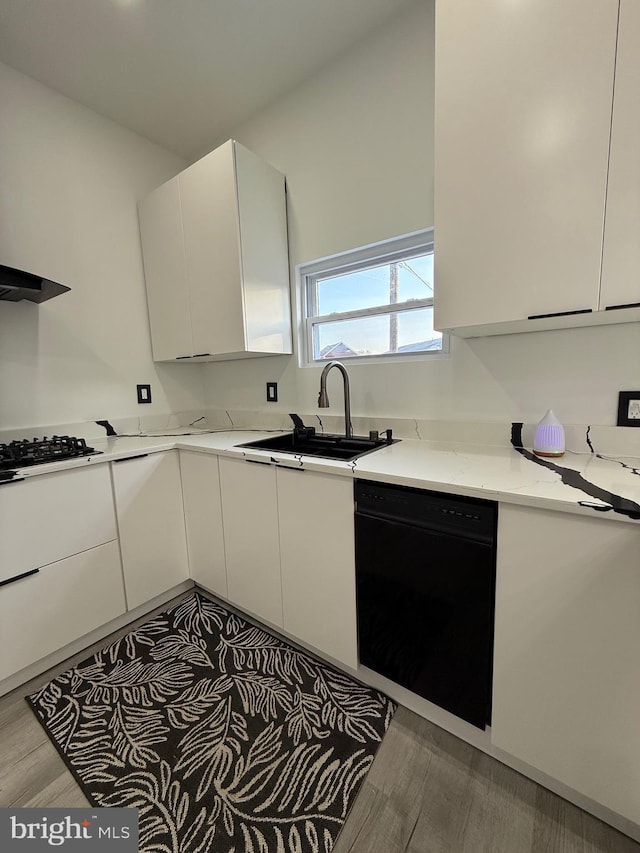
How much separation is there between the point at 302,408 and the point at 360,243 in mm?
957

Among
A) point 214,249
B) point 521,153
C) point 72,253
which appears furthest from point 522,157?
point 72,253

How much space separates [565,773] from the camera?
0.95m

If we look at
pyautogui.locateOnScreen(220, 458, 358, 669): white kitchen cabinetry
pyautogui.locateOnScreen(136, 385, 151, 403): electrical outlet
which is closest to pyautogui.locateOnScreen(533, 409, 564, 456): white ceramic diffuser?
pyautogui.locateOnScreen(220, 458, 358, 669): white kitchen cabinetry

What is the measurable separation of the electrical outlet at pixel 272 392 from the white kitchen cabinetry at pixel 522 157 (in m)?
1.28

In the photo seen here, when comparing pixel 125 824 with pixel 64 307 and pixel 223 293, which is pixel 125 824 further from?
pixel 64 307

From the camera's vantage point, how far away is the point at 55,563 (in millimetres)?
1479

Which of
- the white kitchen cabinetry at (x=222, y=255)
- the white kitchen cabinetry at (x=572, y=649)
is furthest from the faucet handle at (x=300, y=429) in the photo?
the white kitchen cabinetry at (x=572, y=649)

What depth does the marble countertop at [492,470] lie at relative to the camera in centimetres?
88

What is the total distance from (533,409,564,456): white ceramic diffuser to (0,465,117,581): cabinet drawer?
72.0 inches

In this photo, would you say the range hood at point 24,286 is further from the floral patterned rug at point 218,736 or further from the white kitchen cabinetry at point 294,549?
the floral patterned rug at point 218,736

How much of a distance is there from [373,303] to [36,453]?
5.80 feet

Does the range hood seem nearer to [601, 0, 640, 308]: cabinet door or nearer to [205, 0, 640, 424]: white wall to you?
[205, 0, 640, 424]: white wall

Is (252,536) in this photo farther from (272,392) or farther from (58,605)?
(272,392)

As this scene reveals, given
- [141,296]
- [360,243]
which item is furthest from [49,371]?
[360,243]
